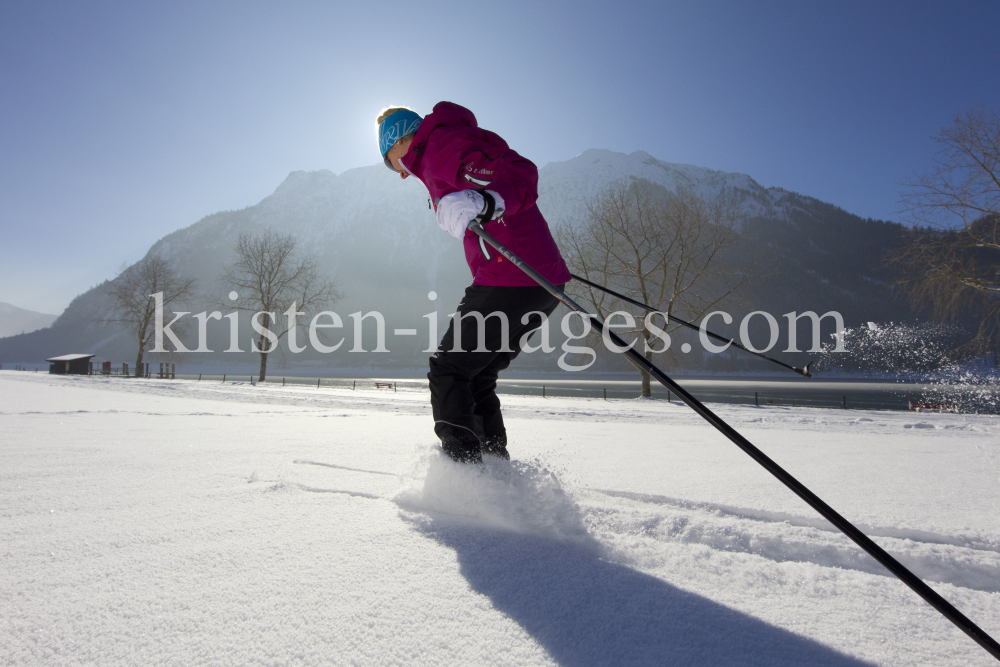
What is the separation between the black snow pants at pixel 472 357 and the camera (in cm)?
160

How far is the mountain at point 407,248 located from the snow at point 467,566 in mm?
80694

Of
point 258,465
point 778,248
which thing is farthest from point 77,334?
point 778,248

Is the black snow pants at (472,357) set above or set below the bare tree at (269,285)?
below

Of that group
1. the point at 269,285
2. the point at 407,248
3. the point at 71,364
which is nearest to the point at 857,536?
the point at 269,285

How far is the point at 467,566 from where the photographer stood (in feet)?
Answer: 2.94

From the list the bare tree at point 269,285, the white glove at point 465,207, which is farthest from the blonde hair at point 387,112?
the bare tree at point 269,285

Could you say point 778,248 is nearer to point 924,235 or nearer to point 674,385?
point 924,235

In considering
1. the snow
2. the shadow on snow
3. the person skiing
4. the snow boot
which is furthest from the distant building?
the shadow on snow

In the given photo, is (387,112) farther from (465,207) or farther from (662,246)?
(662,246)

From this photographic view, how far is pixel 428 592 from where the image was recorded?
79cm

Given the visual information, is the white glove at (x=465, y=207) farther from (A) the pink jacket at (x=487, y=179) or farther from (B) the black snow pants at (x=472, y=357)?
(B) the black snow pants at (x=472, y=357)

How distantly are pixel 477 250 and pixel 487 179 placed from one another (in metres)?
0.28

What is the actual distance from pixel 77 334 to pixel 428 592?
164112 mm

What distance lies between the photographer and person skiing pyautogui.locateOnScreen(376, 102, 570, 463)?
1581 millimetres
